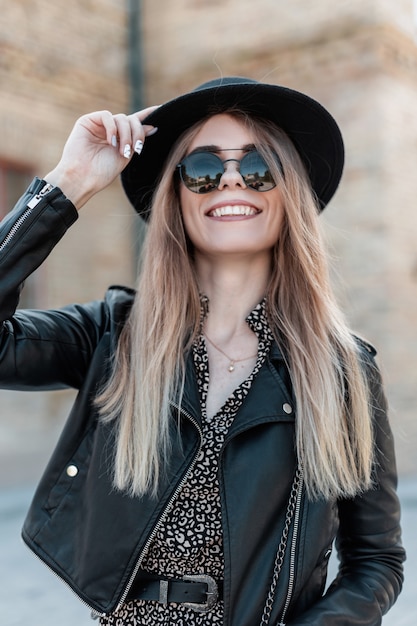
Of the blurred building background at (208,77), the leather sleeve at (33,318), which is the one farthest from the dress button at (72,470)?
the blurred building background at (208,77)

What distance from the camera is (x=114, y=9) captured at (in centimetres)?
946

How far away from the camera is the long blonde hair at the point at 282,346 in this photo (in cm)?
176

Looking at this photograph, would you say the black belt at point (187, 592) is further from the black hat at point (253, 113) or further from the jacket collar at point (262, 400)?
the black hat at point (253, 113)

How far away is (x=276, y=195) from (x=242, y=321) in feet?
1.30

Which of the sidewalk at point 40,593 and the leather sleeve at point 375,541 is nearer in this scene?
the leather sleeve at point 375,541

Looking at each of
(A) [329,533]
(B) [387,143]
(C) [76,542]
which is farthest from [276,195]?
(B) [387,143]

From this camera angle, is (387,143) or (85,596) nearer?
(85,596)

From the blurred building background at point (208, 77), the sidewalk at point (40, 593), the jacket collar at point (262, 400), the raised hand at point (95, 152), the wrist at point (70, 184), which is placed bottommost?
the sidewalk at point (40, 593)

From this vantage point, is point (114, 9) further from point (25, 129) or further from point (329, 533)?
point (329, 533)

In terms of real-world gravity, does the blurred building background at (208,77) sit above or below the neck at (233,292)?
above

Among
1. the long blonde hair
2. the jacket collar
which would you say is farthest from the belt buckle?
the jacket collar

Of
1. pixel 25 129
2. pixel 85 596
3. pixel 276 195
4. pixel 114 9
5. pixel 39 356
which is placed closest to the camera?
pixel 85 596

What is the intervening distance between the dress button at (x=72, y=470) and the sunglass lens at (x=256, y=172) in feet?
3.04

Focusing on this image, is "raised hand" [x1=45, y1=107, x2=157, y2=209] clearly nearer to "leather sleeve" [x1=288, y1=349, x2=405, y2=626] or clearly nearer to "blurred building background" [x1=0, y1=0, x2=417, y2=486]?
"leather sleeve" [x1=288, y1=349, x2=405, y2=626]
